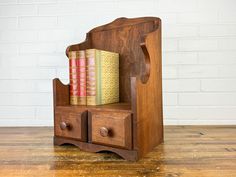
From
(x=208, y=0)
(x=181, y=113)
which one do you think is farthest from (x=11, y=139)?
(x=208, y=0)

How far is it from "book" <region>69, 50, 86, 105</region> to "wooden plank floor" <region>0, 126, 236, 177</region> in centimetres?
21

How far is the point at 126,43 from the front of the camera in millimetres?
1029

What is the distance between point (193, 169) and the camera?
644 millimetres

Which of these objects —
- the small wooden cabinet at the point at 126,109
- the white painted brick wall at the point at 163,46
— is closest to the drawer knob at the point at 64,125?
the small wooden cabinet at the point at 126,109

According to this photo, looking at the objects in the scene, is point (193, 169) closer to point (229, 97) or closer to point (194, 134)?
point (194, 134)

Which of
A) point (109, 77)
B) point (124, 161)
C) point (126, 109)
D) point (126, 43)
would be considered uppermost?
point (126, 43)

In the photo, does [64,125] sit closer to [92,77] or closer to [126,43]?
[92,77]

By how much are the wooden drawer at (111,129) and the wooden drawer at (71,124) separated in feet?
0.10

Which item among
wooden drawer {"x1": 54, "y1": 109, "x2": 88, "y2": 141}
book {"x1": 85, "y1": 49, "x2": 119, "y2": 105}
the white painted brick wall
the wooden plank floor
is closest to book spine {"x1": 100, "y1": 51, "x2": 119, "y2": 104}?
book {"x1": 85, "y1": 49, "x2": 119, "y2": 105}

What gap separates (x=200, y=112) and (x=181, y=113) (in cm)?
11

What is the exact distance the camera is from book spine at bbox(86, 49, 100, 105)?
0.87 metres

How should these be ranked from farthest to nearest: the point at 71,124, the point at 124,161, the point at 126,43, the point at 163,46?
the point at 163,46, the point at 126,43, the point at 71,124, the point at 124,161

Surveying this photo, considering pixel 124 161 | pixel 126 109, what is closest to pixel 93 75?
pixel 126 109

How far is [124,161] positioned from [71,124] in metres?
0.27
